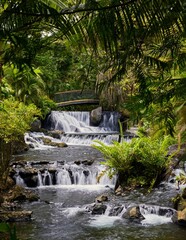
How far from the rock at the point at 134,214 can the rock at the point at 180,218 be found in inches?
29.3

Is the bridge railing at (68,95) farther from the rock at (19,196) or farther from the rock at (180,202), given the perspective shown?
the rock at (180,202)

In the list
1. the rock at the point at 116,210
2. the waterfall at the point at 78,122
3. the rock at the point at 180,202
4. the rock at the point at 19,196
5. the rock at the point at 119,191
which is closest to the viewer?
the rock at the point at 180,202

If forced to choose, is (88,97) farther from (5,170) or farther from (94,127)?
(5,170)

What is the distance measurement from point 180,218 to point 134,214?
109 cm

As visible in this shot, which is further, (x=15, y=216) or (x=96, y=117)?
(x=96, y=117)

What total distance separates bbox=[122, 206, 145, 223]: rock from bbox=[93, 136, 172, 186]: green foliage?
83.5 inches

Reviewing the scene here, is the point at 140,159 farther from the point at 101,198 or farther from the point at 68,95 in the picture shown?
the point at 68,95

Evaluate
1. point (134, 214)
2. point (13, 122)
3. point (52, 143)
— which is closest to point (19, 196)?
point (13, 122)

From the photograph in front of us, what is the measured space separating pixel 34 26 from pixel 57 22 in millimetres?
243

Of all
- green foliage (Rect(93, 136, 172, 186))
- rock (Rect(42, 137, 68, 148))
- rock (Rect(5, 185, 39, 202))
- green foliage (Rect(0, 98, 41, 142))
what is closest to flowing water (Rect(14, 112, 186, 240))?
rock (Rect(5, 185, 39, 202))

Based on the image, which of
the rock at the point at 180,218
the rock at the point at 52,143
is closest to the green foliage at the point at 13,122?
the rock at the point at 180,218

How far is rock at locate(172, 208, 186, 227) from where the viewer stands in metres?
8.18

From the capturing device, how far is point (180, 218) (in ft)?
27.0

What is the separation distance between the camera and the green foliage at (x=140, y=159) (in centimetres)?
1103
